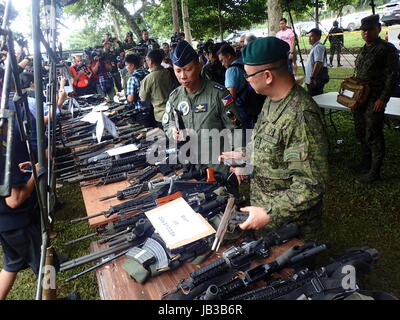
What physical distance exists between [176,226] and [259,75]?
3.46 ft

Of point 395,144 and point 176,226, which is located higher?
point 176,226

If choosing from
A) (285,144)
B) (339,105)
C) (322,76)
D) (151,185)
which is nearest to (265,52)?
(285,144)

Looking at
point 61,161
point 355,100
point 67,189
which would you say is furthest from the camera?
point 67,189

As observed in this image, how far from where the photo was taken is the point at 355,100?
4.09 m

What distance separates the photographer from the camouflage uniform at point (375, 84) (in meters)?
3.89

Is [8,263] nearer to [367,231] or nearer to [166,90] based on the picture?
[166,90]

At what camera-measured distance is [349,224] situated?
3619 mm

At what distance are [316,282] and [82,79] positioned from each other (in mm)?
9165

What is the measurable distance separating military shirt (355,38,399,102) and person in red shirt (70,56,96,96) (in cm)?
765

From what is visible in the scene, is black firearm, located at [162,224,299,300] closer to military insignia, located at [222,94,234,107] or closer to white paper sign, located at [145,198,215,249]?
white paper sign, located at [145,198,215,249]

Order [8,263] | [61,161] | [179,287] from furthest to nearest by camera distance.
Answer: [61,161], [8,263], [179,287]

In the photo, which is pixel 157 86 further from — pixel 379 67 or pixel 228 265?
pixel 228 265

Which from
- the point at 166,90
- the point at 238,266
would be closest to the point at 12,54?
the point at 238,266

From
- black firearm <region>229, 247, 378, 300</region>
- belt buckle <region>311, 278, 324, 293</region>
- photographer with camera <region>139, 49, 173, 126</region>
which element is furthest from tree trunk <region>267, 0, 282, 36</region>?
belt buckle <region>311, 278, 324, 293</region>
